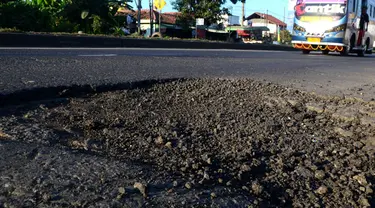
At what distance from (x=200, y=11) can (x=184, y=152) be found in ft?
108

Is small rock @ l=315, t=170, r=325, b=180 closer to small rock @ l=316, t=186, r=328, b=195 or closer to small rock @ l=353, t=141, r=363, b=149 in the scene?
small rock @ l=316, t=186, r=328, b=195

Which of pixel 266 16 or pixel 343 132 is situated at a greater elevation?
pixel 266 16

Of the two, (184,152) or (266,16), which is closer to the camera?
(184,152)

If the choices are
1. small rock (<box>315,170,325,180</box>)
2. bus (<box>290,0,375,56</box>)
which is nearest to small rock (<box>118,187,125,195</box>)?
small rock (<box>315,170,325,180</box>)

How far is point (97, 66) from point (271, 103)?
8.96ft

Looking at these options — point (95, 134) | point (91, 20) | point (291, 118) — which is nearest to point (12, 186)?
point (95, 134)

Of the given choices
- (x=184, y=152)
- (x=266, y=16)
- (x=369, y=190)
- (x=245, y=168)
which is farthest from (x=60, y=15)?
(x=266, y=16)

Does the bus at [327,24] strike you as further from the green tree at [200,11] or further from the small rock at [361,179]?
the green tree at [200,11]

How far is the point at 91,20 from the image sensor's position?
2128 centimetres

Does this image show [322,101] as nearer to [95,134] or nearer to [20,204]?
[95,134]

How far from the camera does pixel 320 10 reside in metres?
16.0

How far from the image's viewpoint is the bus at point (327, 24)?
15.8m

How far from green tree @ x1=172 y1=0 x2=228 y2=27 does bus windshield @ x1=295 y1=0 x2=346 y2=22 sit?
→ 17.7 metres

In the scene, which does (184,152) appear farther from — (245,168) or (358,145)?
(358,145)
